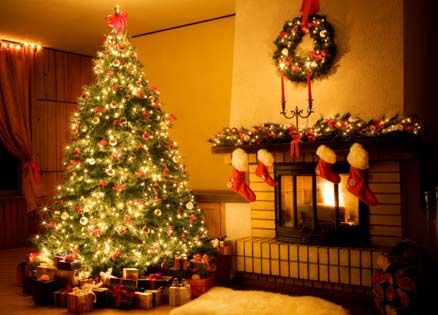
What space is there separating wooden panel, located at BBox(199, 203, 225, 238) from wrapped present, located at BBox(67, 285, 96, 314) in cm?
162

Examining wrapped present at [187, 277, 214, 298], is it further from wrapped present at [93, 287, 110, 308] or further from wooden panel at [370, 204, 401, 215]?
wooden panel at [370, 204, 401, 215]

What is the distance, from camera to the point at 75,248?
4.31m

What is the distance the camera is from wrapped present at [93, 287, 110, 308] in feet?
12.7

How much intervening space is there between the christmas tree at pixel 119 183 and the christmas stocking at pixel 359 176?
151 cm

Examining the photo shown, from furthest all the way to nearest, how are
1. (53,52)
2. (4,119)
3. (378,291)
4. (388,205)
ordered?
(53,52) → (4,119) → (388,205) → (378,291)

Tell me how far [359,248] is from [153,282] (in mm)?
1705

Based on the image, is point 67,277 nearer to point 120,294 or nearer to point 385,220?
point 120,294

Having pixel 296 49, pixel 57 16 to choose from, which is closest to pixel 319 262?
pixel 296 49

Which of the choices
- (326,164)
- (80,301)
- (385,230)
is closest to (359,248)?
(385,230)

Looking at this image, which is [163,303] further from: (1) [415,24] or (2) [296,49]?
(1) [415,24]

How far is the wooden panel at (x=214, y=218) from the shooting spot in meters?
5.05

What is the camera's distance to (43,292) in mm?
3979

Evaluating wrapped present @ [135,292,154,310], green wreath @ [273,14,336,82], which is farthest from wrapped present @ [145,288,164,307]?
green wreath @ [273,14,336,82]

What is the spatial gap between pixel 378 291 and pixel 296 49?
219cm
